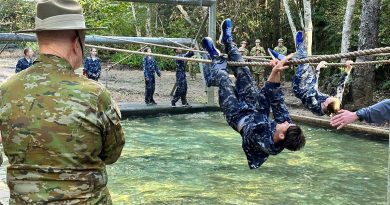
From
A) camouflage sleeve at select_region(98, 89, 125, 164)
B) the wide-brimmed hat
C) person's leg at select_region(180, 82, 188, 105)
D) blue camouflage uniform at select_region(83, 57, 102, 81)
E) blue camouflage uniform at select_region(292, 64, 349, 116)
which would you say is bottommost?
person's leg at select_region(180, 82, 188, 105)

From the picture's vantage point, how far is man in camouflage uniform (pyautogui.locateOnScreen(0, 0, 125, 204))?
5.87 ft

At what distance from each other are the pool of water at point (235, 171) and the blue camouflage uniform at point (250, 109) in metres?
1.55

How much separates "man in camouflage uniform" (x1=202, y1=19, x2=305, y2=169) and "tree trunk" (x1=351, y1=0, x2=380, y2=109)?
6977 mm

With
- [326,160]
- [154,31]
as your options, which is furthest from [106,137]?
[154,31]

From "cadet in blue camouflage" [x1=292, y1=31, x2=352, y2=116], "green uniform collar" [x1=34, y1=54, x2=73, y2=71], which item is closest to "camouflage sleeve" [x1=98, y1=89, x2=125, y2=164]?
"green uniform collar" [x1=34, y1=54, x2=73, y2=71]

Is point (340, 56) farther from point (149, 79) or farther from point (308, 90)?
point (149, 79)

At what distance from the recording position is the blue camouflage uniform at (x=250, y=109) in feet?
13.1

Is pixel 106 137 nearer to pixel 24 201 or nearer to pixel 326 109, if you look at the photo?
pixel 24 201

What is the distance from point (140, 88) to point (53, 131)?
48.6 feet

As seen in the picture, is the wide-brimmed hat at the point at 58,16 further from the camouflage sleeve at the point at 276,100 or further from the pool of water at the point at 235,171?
the pool of water at the point at 235,171

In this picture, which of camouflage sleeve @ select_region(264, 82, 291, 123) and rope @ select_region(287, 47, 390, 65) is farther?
camouflage sleeve @ select_region(264, 82, 291, 123)

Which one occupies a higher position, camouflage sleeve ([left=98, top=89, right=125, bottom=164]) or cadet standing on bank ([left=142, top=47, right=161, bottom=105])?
camouflage sleeve ([left=98, top=89, right=125, bottom=164])

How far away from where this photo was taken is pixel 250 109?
168 inches

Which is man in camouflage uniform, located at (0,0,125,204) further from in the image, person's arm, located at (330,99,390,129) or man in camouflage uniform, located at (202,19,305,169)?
man in camouflage uniform, located at (202,19,305,169)
